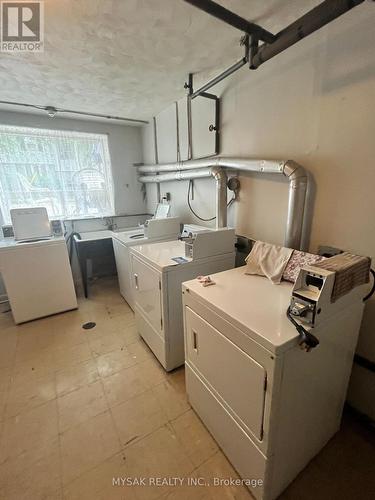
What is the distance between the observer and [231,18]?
3.78ft

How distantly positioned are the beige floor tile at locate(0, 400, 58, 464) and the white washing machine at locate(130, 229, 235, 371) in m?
0.84

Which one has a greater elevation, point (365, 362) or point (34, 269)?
point (34, 269)

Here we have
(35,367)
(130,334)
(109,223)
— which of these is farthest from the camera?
(109,223)

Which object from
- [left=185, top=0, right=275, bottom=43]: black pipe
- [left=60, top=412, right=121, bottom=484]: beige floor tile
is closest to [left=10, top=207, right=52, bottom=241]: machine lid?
[left=60, top=412, right=121, bottom=484]: beige floor tile

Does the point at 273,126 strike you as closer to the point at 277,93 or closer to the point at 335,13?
the point at 277,93

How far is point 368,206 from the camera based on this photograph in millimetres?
1290

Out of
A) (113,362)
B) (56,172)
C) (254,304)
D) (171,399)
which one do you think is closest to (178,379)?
(171,399)

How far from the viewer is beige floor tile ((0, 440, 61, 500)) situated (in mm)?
1153

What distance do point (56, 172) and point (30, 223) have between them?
974mm

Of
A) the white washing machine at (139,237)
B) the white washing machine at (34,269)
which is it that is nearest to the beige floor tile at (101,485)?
the white washing machine at (139,237)

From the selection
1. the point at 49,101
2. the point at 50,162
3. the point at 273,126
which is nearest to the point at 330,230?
the point at 273,126

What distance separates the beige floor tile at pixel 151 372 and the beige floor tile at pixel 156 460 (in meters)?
0.40

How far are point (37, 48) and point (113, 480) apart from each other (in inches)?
109

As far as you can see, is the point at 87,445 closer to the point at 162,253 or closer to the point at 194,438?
the point at 194,438
